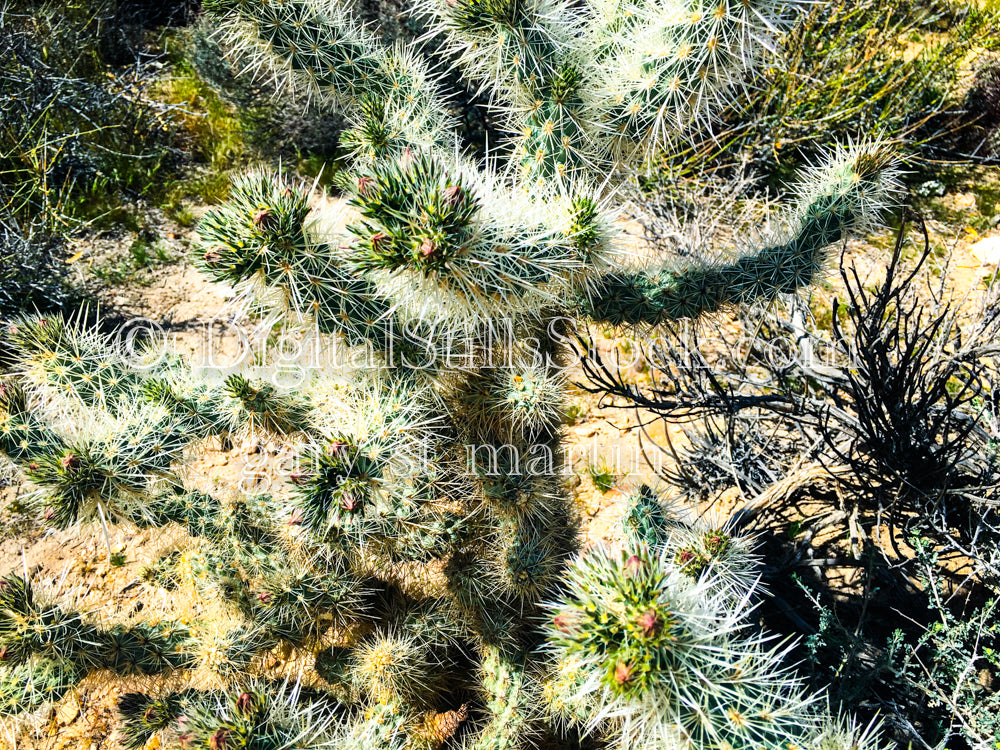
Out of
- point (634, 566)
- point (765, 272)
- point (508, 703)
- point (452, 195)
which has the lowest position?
point (508, 703)

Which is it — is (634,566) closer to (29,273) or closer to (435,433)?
(435,433)

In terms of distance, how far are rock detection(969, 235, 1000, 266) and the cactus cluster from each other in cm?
286

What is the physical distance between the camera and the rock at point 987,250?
14.3ft

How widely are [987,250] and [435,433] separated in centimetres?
450

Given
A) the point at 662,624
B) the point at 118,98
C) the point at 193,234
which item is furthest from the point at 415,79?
the point at 118,98

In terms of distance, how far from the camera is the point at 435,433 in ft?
7.11

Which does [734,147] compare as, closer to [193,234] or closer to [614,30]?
[614,30]

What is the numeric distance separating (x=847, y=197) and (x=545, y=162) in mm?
1060

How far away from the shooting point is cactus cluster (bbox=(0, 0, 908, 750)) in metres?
1.41

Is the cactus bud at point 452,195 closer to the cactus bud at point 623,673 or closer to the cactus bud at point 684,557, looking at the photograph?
the cactus bud at point 623,673

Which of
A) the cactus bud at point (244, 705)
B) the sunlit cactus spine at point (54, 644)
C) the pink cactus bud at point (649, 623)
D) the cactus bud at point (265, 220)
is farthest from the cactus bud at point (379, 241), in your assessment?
the sunlit cactus spine at point (54, 644)

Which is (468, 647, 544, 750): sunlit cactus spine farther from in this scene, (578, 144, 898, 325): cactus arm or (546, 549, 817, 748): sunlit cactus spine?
(578, 144, 898, 325): cactus arm

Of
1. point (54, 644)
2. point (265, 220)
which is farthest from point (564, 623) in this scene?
point (54, 644)

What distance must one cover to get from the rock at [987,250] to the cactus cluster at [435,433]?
2.86m
